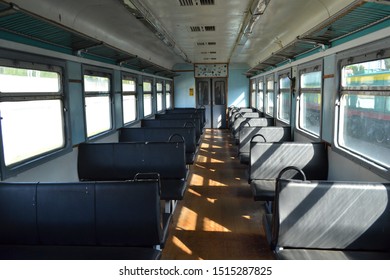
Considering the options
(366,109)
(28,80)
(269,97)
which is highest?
(28,80)

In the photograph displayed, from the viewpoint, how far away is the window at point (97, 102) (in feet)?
16.5

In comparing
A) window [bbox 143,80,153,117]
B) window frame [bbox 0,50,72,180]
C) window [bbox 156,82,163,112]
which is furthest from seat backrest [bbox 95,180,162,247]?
window [bbox 156,82,163,112]

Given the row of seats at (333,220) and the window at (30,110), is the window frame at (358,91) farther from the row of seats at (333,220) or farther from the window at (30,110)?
the window at (30,110)

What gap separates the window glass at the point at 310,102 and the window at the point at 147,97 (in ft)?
14.3

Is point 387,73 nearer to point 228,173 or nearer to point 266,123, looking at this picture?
point 228,173

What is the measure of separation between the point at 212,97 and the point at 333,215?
1139 centimetres

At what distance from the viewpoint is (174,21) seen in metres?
5.17

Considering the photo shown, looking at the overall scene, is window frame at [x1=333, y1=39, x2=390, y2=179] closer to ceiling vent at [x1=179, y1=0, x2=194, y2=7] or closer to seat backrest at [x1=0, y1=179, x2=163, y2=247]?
ceiling vent at [x1=179, y1=0, x2=194, y2=7]

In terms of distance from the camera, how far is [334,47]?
4.05 metres

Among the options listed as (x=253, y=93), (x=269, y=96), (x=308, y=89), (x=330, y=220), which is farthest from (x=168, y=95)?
(x=330, y=220)

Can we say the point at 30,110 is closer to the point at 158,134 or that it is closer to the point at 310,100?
the point at 158,134

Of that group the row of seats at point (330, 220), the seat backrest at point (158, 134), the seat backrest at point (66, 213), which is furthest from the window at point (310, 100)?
the seat backrest at point (66, 213)

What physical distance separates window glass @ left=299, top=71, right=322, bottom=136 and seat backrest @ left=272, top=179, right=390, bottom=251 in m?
2.65

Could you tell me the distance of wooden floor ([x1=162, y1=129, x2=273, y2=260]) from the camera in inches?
125
